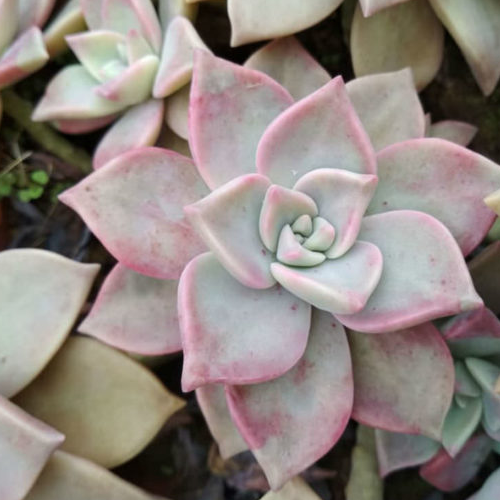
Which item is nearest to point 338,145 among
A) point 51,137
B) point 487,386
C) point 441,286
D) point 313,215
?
point 313,215

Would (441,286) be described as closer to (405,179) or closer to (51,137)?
(405,179)

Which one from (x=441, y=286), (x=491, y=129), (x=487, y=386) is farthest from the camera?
(x=491, y=129)

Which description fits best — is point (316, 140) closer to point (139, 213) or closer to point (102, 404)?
point (139, 213)

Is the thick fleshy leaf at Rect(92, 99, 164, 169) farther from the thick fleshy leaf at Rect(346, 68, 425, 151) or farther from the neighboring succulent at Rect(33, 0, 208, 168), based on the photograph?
the thick fleshy leaf at Rect(346, 68, 425, 151)

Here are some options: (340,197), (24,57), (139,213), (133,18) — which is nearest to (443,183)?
(340,197)

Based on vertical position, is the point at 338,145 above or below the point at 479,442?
above

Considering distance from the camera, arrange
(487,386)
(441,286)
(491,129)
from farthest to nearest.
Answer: (491,129) → (487,386) → (441,286)

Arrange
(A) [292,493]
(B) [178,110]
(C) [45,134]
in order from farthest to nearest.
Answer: (C) [45,134] → (B) [178,110] → (A) [292,493]

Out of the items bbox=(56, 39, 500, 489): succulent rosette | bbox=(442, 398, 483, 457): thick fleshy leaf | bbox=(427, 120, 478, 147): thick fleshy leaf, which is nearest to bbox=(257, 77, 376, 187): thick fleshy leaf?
bbox=(56, 39, 500, 489): succulent rosette
